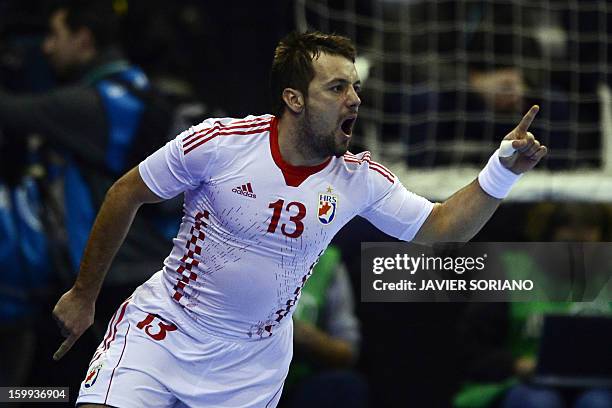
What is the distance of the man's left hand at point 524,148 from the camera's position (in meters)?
4.59

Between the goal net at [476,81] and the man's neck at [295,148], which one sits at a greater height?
the goal net at [476,81]

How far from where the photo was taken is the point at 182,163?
476 centimetres

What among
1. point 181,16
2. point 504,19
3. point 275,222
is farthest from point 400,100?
point 275,222

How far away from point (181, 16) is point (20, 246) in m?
2.19

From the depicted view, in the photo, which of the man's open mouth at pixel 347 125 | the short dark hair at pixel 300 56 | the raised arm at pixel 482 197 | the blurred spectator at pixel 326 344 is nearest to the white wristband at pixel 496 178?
the raised arm at pixel 482 197

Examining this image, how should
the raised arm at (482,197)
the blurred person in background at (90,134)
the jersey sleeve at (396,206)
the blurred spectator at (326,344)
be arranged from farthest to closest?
the blurred spectator at (326,344)
the blurred person in background at (90,134)
the jersey sleeve at (396,206)
the raised arm at (482,197)

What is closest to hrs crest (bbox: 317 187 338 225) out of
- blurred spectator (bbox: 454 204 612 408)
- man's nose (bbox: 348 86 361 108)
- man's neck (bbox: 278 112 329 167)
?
man's neck (bbox: 278 112 329 167)

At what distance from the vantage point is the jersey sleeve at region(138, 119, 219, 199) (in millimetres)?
4742

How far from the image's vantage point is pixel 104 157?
6.95m

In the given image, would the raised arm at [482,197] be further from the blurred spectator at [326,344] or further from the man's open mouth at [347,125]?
the blurred spectator at [326,344]

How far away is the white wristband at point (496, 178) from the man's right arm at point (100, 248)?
1.20 m

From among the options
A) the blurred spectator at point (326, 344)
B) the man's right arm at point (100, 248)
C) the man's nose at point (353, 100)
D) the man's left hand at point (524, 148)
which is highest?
the man's nose at point (353, 100)

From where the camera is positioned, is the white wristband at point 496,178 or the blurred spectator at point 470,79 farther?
the blurred spectator at point 470,79

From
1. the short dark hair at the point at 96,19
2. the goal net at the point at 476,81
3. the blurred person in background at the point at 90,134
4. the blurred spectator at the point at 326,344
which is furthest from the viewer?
the goal net at the point at 476,81
